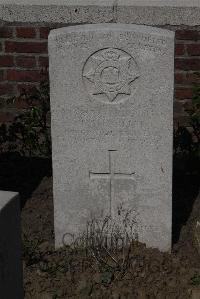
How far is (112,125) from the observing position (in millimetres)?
3959

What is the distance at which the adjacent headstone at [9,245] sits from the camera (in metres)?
2.24

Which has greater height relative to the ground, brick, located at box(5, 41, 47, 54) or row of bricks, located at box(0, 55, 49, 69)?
brick, located at box(5, 41, 47, 54)

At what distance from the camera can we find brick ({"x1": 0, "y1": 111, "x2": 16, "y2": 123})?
19.4 ft

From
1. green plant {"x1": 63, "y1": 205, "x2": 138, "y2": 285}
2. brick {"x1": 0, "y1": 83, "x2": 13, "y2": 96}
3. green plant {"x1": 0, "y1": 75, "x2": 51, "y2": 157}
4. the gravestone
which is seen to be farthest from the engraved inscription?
brick {"x1": 0, "y1": 83, "x2": 13, "y2": 96}

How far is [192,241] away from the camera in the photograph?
4395 mm

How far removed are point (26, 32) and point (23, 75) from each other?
1.16ft

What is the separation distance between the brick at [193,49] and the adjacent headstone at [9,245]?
130 inches

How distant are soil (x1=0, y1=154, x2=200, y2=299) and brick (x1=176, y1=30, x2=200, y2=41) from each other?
1435 mm

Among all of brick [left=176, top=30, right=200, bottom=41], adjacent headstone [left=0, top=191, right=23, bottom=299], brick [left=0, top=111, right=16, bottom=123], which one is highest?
brick [left=176, top=30, right=200, bottom=41]

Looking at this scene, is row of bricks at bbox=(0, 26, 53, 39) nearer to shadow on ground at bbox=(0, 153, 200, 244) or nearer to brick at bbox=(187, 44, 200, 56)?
shadow on ground at bbox=(0, 153, 200, 244)

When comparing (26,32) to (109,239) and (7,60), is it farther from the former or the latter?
(109,239)

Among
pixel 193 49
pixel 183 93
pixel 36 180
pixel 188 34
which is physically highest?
pixel 188 34

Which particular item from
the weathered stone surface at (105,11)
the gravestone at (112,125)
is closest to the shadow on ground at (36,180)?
the gravestone at (112,125)

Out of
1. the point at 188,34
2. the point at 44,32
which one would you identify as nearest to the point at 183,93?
the point at 188,34
